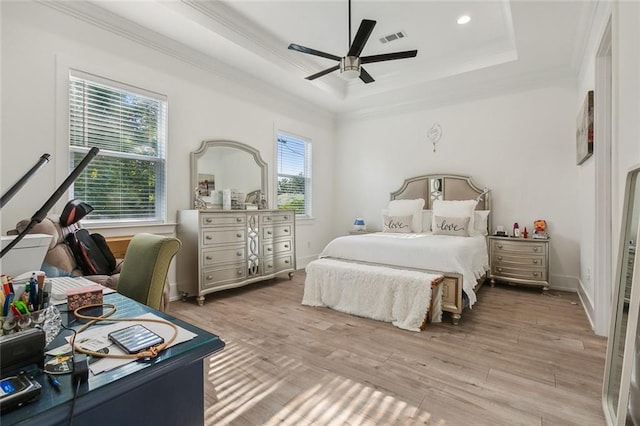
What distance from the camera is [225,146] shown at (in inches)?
164

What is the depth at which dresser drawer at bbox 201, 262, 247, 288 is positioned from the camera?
351 centimetres

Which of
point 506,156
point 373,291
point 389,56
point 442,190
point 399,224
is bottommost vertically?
point 373,291

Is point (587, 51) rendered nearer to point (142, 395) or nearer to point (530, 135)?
point (530, 135)

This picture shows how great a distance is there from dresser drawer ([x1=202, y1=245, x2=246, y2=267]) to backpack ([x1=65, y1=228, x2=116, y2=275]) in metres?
0.98

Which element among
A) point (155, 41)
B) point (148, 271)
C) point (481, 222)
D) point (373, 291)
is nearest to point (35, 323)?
point (148, 271)

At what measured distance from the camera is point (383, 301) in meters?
2.98

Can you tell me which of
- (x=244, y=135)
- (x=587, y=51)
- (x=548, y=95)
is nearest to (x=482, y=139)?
(x=548, y=95)

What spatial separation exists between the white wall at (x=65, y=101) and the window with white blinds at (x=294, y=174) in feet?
0.86

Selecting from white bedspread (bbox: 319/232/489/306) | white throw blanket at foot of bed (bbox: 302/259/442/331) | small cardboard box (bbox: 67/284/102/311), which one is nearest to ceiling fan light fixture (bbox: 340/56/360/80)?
white bedspread (bbox: 319/232/489/306)

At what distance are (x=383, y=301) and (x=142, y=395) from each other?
100 inches

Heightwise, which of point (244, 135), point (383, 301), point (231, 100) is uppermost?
point (231, 100)

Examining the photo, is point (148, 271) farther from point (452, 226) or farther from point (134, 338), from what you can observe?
point (452, 226)

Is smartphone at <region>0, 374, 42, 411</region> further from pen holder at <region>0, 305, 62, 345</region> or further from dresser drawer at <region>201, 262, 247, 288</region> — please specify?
dresser drawer at <region>201, 262, 247, 288</region>

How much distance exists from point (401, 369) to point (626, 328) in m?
1.21
